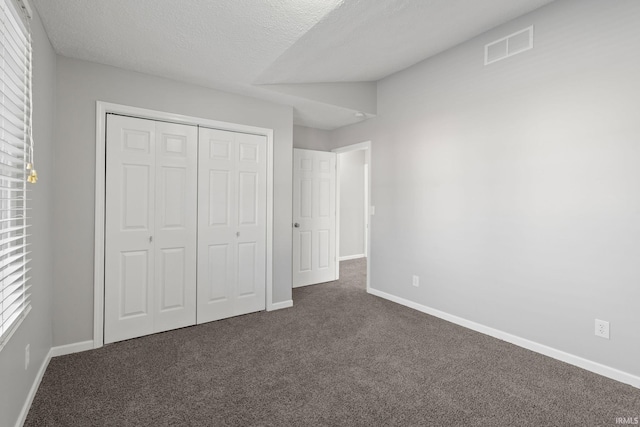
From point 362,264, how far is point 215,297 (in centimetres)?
355

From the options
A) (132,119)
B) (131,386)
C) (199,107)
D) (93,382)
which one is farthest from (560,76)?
(93,382)

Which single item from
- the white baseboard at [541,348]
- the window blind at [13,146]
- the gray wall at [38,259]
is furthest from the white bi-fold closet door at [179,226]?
the white baseboard at [541,348]

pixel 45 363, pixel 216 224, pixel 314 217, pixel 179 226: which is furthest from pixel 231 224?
pixel 45 363

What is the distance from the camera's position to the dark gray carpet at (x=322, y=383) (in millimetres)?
1863

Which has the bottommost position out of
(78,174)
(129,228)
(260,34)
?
(129,228)

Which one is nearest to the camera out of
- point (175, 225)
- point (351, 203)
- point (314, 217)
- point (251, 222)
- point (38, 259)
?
point (38, 259)

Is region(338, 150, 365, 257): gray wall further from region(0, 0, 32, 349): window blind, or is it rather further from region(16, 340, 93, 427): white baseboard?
region(0, 0, 32, 349): window blind

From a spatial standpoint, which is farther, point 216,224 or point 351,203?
point 351,203

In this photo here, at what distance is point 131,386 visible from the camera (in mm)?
2162

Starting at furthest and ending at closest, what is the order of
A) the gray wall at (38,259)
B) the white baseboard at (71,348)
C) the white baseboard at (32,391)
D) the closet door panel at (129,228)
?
the closet door panel at (129,228)
the white baseboard at (71,348)
the white baseboard at (32,391)
the gray wall at (38,259)

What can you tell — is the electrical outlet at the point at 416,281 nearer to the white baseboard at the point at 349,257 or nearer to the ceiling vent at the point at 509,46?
the ceiling vent at the point at 509,46

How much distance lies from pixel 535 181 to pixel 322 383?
2357 mm

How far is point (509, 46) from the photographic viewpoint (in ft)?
9.27

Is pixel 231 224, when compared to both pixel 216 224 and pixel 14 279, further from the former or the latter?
pixel 14 279
